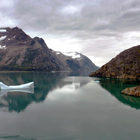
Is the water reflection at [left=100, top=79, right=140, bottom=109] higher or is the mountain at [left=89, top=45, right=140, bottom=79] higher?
the mountain at [left=89, top=45, right=140, bottom=79]

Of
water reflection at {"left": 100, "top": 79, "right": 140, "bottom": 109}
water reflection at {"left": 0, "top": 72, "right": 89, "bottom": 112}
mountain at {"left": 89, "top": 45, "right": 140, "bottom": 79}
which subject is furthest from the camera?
mountain at {"left": 89, "top": 45, "right": 140, "bottom": 79}

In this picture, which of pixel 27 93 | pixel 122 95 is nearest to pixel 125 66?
pixel 122 95

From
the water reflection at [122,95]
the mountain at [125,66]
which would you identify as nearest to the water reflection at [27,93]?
Answer: the water reflection at [122,95]

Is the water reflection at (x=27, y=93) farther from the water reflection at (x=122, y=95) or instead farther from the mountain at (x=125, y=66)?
the mountain at (x=125, y=66)

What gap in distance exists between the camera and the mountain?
113525 millimetres

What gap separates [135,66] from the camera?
115m

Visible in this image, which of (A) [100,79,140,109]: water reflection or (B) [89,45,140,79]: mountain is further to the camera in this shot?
(B) [89,45,140,79]: mountain

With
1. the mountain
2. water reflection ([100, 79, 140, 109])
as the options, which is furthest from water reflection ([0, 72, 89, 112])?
the mountain

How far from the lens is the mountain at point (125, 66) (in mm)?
113525

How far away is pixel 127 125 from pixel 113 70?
110m

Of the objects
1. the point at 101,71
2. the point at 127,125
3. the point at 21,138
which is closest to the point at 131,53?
the point at 101,71

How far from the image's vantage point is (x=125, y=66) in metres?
120

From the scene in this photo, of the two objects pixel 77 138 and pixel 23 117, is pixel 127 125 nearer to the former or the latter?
pixel 77 138

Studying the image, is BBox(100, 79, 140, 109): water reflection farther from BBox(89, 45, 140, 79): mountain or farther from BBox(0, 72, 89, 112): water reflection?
BBox(89, 45, 140, 79): mountain
